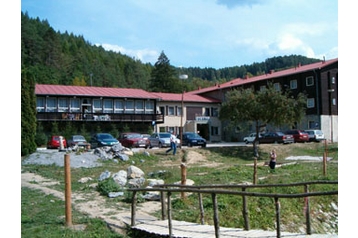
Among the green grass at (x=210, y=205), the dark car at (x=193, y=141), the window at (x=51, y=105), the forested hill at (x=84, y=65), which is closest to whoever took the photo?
the green grass at (x=210, y=205)

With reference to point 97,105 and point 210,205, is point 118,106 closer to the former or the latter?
point 97,105

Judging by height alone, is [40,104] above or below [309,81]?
below

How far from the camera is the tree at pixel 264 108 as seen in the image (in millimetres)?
30656

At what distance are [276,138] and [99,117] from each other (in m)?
18.6

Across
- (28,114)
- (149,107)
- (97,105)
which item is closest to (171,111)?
(149,107)

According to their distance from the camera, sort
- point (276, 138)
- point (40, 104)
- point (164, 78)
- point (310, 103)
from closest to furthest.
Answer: point (276, 138) → point (40, 104) → point (310, 103) → point (164, 78)

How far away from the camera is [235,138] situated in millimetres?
49844

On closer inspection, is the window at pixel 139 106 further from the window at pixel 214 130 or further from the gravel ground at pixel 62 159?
the gravel ground at pixel 62 159

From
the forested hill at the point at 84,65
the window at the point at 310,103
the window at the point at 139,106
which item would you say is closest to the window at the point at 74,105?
the window at the point at 139,106

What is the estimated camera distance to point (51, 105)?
4194 cm

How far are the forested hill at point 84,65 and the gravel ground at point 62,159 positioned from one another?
4036 cm

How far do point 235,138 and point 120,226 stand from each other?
41966 mm
